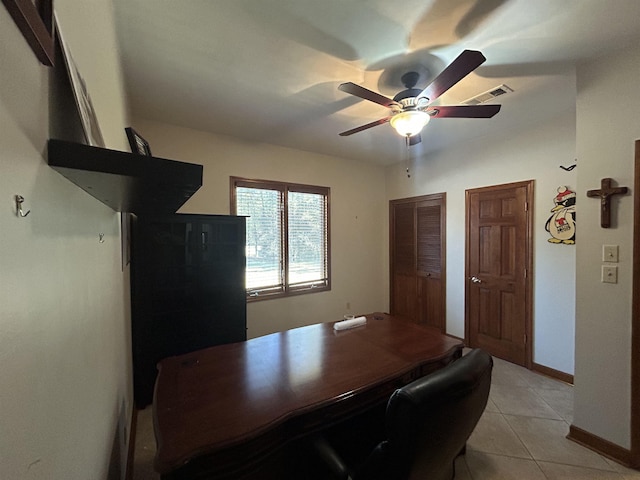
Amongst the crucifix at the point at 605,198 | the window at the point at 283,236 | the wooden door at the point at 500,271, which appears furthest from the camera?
the window at the point at 283,236

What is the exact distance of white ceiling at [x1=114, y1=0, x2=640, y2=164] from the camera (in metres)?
1.52

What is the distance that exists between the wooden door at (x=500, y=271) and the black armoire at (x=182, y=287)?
2.92 m

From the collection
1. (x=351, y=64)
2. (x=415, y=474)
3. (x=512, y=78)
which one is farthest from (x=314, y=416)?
(x=512, y=78)

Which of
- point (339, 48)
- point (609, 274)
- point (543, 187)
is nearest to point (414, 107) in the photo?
point (339, 48)

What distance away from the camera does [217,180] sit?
3424 mm

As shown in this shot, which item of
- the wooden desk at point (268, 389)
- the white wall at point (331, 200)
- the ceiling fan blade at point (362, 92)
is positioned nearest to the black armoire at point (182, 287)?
the white wall at point (331, 200)

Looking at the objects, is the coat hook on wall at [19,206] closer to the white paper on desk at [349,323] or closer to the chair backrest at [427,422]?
the chair backrest at [427,422]

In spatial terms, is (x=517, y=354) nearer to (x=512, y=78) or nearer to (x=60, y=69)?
(x=512, y=78)

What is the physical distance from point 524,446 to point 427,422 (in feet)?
5.94

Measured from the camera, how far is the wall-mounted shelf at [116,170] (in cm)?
58

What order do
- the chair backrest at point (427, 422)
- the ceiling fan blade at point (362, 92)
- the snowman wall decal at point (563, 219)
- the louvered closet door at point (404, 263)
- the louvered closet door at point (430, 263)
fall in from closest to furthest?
the chair backrest at point (427, 422)
the ceiling fan blade at point (362, 92)
the snowman wall decal at point (563, 219)
the louvered closet door at point (430, 263)
the louvered closet door at point (404, 263)

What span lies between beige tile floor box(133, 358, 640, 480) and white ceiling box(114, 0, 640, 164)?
2761mm

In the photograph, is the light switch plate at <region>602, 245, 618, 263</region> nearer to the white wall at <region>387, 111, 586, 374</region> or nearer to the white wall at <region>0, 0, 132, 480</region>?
the white wall at <region>387, 111, 586, 374</region>

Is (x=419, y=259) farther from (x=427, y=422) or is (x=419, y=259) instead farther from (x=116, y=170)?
(x=116, y=170)
